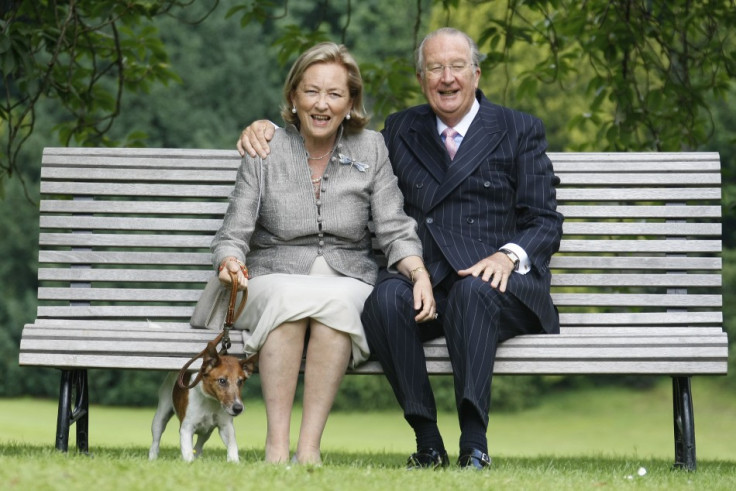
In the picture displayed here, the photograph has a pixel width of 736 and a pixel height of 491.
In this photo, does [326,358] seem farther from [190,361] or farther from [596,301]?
[596,301]

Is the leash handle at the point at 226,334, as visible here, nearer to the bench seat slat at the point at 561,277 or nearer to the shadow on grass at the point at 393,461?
the shadow on grass at the point at 393,461

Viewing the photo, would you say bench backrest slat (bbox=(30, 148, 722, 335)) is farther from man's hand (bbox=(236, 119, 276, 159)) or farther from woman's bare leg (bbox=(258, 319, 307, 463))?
woman's bare leg (bbox=(258, 319, 307, 463))

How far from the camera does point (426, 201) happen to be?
4.16m

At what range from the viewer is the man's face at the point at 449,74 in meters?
4.15

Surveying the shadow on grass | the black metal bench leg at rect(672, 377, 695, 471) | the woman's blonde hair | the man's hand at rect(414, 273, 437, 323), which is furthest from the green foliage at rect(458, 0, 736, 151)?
the man's hand at rect(414, 273, 437, 323)

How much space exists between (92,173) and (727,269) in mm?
12004

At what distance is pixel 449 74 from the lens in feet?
13.6

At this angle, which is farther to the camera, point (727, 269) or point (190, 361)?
point (727, 269)

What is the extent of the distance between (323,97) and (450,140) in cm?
55

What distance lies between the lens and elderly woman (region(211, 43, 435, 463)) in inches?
150

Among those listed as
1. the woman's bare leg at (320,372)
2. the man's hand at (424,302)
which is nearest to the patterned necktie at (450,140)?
the man's hand at (424,302)

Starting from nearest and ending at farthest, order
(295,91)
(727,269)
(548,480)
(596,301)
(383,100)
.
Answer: (548,480) → (295,91) → (596,301) → (383,100) → (727,269)

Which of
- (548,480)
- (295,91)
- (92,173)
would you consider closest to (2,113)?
(92,173)

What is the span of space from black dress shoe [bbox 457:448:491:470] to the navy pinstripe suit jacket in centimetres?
60
